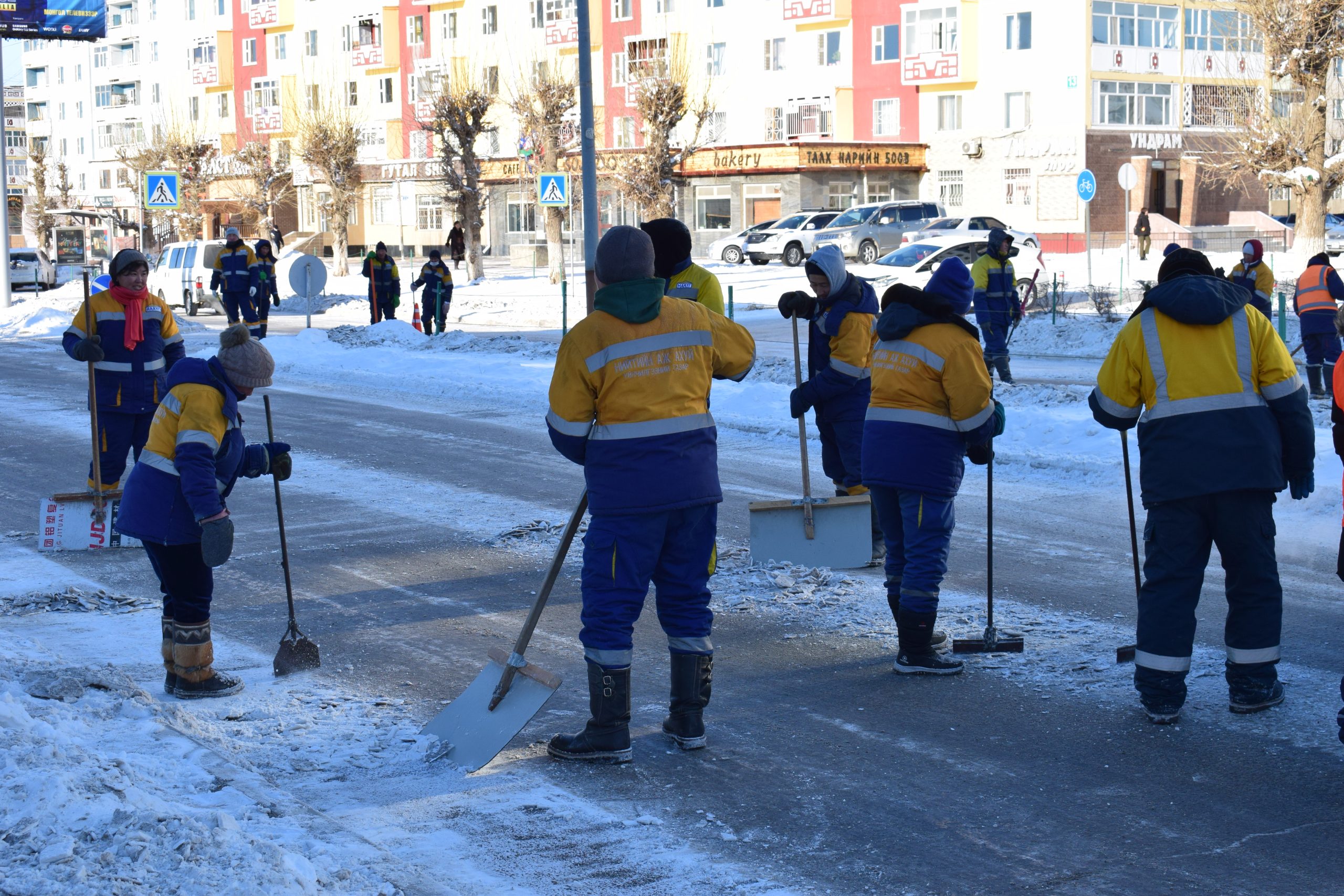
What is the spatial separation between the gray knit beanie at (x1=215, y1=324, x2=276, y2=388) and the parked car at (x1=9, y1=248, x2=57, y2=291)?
39.6 meters

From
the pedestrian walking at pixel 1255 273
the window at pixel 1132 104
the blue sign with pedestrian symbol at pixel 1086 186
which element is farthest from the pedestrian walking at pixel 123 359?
the window at pixel 1132 104

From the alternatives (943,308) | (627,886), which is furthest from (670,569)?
(943,308)

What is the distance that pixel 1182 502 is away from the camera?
17.5 feet

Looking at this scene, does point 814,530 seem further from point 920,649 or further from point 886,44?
point 886,44

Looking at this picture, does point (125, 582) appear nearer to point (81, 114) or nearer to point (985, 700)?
point (985, 700)

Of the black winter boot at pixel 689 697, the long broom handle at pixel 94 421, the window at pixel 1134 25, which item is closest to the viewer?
the black winter boot at pixel 689 697

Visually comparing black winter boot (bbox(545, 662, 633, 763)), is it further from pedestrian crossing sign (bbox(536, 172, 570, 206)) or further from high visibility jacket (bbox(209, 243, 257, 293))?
pedestrian crossing sign (bbox(536, 172, 570, 206))

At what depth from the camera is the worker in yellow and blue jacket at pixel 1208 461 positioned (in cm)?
527

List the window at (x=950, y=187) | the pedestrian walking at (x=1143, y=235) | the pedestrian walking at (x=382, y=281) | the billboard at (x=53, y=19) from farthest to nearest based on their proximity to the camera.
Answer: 1. the window at (x=950, y=187)
2. the pedestrian walking at (x=1143, y=235)
3. the billboard at (x=53, y=19)
4. the pedestrian walking at (x=382, y=281)

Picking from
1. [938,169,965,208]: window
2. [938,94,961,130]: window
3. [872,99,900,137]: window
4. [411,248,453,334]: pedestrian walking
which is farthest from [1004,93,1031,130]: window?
[411,248,453,334]: pedestrian walking

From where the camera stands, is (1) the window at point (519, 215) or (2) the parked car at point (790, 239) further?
(1) the window at point (519, 215)

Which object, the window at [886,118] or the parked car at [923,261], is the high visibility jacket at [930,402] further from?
the window at [886,118]

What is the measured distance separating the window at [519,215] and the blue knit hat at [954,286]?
55.9m

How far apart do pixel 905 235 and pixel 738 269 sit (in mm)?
4982
